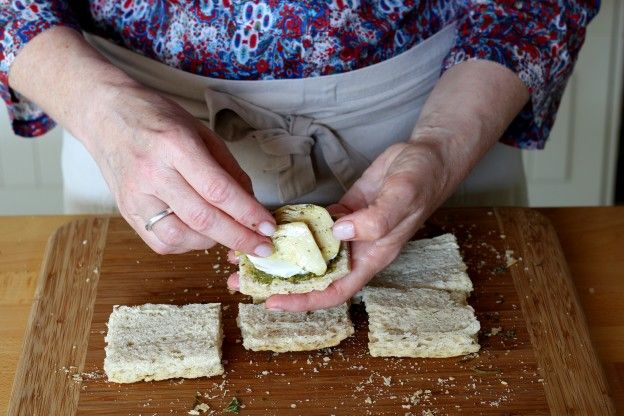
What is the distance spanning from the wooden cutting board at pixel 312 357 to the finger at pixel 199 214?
25 centimetres

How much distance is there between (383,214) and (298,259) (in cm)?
17

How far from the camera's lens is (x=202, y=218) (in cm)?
148

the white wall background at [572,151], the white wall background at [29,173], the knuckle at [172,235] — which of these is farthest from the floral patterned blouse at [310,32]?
the white wall background at [29,173]

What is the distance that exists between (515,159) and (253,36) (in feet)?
2.43

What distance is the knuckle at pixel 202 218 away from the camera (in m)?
1.48

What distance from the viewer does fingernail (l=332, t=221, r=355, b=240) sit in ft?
4.97

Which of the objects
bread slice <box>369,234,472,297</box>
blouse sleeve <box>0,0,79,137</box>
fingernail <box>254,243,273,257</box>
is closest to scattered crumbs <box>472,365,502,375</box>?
bread slice <box>369,234,472,297</box>

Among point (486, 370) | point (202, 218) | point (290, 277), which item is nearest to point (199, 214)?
point (202, 218)

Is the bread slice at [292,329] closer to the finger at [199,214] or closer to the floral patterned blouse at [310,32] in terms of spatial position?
the finger at [199,214]

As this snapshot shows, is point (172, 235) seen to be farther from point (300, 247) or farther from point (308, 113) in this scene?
point (308, 113)

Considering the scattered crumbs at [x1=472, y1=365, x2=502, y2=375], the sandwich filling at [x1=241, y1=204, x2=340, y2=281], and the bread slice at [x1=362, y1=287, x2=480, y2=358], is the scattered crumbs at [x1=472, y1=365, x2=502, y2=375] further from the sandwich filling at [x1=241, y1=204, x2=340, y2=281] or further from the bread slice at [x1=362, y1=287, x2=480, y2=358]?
the sandwich filling at [x1=241, y1=204, x2=340, y2=281]

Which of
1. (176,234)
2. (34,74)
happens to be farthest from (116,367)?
(34,74)

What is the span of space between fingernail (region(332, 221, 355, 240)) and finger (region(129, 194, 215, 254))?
0.21 metres

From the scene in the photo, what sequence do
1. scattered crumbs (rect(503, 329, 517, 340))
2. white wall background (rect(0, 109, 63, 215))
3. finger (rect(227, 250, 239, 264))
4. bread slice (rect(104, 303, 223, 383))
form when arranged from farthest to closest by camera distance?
white wall background (rect(0, 109, 63, 215)), finger (rect(227, 250, 239, 264)), scattered crumbs (rect(503, 329, 517, 340)), bread slice (rect(104, 303, 223, 383))
